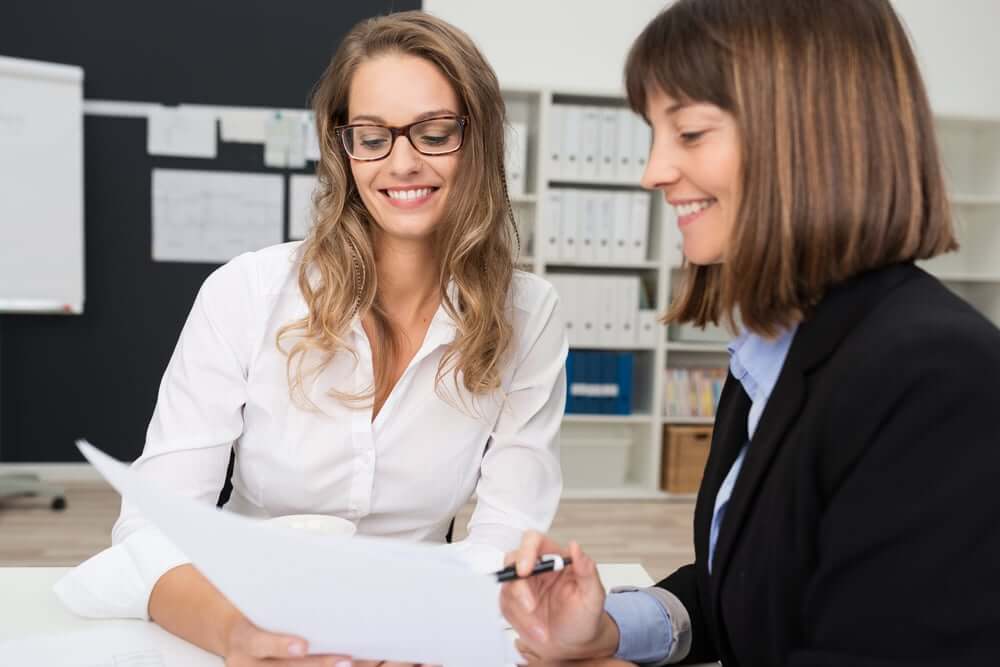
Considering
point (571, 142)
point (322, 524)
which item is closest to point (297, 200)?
point (571, 142)

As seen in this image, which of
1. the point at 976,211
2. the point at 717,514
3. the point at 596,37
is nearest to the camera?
the point at 717,514

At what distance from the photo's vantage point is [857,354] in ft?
2.66

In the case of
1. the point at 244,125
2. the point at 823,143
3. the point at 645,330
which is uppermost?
the point at 244,125

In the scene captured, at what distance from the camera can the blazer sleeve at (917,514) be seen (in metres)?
0.72

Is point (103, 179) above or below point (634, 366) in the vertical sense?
above

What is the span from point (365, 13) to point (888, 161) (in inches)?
160

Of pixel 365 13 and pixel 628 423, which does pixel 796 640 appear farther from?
pixel 365 13

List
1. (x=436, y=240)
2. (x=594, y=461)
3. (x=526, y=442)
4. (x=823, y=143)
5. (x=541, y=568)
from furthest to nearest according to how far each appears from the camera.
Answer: (x=594, y=461) → (x=436, y=240) → (x=526, y=442) → (x=541, y=568) → (x=823, y=143)

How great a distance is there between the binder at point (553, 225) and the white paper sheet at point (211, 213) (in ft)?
4.26

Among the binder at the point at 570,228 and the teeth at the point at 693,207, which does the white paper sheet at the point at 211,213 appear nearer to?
the binder at the point at 570,228

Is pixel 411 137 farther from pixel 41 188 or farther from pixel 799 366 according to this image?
pixel 41 188

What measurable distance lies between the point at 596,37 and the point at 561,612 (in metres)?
4.21

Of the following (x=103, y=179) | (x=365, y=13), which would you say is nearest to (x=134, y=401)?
(x=103, y=179)

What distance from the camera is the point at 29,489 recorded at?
4004 mm
